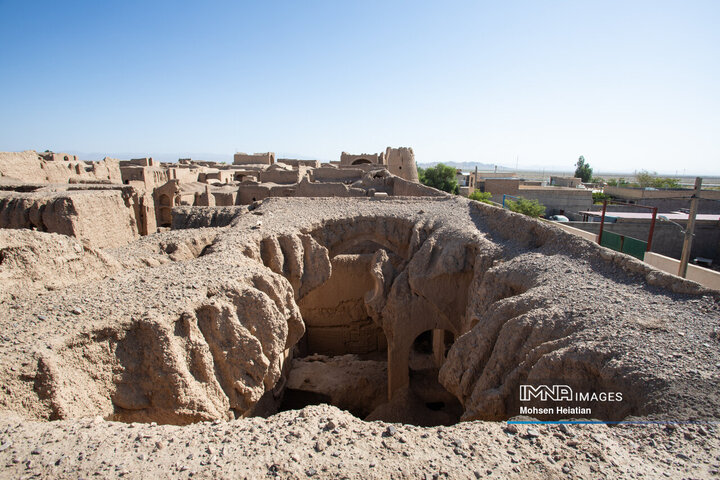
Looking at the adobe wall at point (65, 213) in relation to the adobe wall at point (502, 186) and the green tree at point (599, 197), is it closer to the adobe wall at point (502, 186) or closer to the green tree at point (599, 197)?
the adobe wall at point (502, 186)

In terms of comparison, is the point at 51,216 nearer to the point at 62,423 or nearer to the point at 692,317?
the point at 62,423

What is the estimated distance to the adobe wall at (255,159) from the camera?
120ft

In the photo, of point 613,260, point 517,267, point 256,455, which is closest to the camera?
point 256,455

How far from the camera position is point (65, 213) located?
11.2m

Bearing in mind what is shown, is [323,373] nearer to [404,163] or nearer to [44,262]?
[44,262]

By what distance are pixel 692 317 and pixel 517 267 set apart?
10.3ft

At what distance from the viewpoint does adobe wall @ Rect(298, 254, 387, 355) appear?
13473mm

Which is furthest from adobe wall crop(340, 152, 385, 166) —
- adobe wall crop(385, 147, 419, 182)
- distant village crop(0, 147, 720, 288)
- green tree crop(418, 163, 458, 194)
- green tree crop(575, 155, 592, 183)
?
green tree crop(575, 155, 592, 183)

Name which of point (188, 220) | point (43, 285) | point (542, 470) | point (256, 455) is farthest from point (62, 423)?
point (188, 220)

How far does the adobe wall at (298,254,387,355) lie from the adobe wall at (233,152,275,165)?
25.3 metres

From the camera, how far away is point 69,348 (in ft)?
15.6

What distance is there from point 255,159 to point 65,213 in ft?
87.4

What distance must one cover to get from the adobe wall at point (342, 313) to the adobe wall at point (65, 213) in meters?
6.77

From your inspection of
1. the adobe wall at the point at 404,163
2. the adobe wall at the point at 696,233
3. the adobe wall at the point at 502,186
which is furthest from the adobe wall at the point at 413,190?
the adobe wall at the point at 502,186
